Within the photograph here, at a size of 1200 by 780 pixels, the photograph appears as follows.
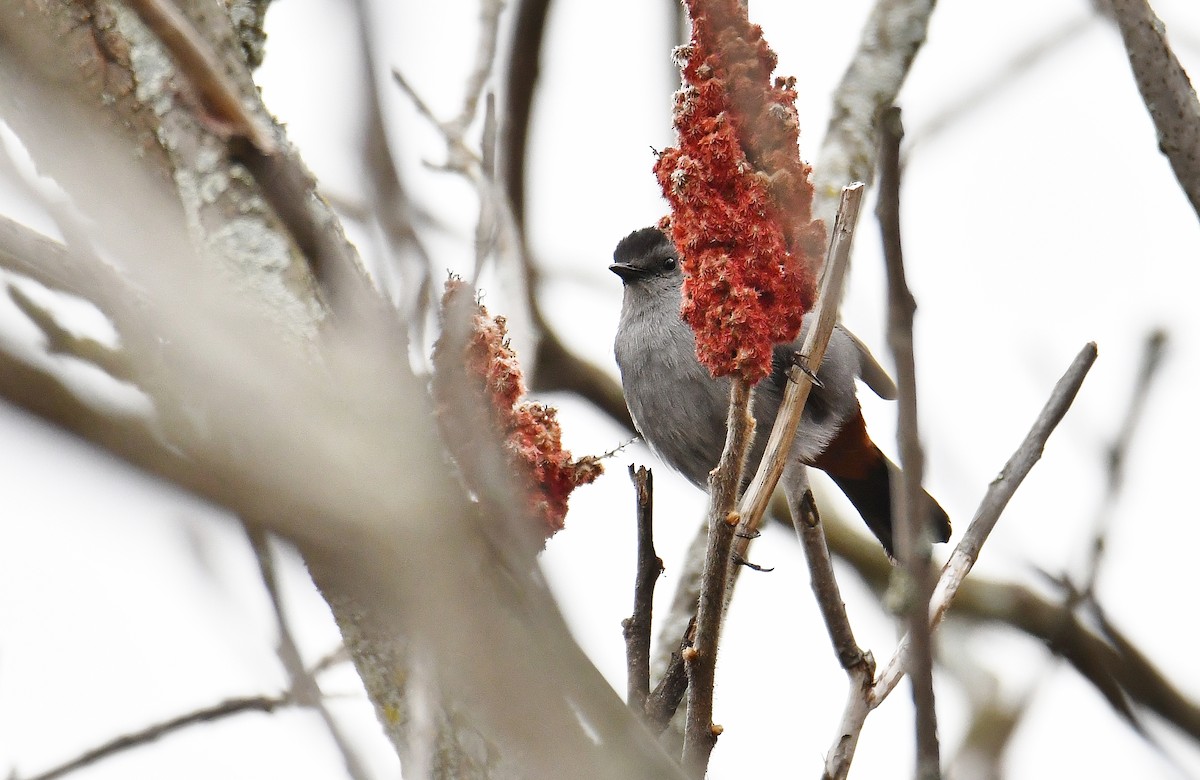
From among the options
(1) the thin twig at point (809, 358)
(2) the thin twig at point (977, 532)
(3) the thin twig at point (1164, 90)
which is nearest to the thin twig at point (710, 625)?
(1) the thin twig at point (809, 358)

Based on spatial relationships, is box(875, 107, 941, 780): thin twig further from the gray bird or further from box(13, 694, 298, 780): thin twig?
the gray bird

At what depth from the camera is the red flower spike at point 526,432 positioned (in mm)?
2377

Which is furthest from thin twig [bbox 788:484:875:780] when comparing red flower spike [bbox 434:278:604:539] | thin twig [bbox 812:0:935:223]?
thin twig [bbox 812:0:935:223]

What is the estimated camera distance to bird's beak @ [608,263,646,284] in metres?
5.24

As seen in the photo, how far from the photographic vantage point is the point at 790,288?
2.04m

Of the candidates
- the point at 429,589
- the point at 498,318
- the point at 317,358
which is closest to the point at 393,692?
the point at 317,358

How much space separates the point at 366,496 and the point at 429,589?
0.30 ft

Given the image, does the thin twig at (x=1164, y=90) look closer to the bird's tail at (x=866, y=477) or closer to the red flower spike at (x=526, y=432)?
the red flower spike at (x=526, y=432)

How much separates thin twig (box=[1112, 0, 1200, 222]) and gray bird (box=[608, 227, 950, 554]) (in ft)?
5.61

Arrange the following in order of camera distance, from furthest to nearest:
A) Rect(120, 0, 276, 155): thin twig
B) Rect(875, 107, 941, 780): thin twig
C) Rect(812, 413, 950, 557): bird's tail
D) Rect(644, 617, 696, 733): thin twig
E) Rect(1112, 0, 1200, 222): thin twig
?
Rect(812, 413, 950, 557): bird's tail, Rect(1112, 0, 1200, 222): thin twig, Rect(644, 617, 696, 733): thin twig, Rect(120, 0, 276, 155): thin twig, Rect(875, 107, 941, 780): thin twig

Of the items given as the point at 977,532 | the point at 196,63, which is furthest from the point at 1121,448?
the point at 196,63

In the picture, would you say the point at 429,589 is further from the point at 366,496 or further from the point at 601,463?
the point at 601,463

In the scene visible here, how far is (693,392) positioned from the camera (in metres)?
4.70

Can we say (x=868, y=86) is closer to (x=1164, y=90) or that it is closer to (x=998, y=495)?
(x=1164, y=90)
